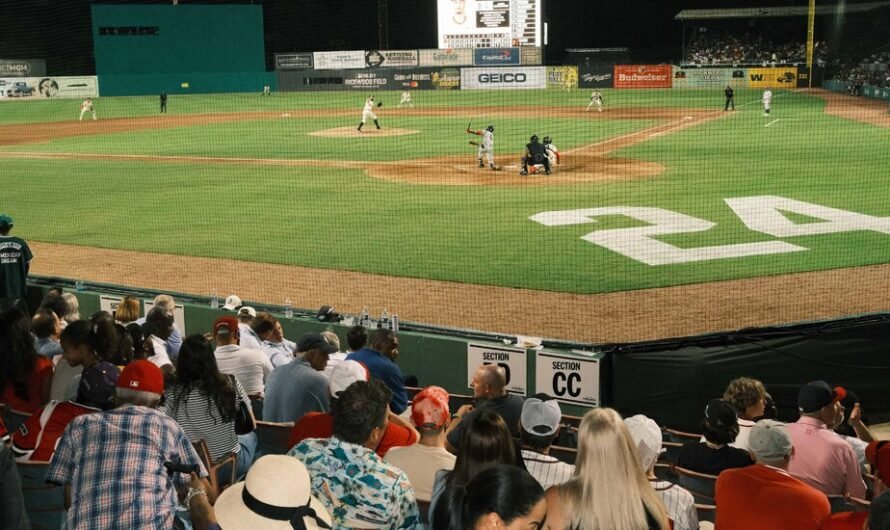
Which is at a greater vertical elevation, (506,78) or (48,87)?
(506,78)

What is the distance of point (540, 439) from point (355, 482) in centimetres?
107

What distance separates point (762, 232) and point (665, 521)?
42.1 ft

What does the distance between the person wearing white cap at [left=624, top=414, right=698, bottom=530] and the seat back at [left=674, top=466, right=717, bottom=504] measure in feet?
2.62

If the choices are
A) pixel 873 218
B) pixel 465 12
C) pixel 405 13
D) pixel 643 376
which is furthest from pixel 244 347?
pixel 405 13

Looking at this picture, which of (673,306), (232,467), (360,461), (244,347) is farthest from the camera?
(673,306)

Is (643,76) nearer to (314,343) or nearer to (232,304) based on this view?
(232,304)

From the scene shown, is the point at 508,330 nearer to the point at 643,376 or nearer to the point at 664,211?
the point at 643,376

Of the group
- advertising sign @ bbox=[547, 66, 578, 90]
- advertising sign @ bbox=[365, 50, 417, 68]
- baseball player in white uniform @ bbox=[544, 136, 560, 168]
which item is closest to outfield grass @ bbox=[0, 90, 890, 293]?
baseball player in white uniform @ bbox=[544, 136, 560, 168]

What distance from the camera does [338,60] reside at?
56.8 m

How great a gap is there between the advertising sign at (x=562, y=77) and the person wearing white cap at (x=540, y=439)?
51.1 m

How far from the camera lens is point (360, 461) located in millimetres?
3822

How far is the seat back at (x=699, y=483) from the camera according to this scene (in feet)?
16.9

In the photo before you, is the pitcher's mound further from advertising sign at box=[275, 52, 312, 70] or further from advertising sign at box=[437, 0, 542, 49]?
advertising sign at box=[275, 52, 312, 70]

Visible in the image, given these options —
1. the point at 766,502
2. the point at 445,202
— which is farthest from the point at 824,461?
the point at 445,202
